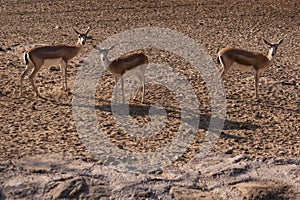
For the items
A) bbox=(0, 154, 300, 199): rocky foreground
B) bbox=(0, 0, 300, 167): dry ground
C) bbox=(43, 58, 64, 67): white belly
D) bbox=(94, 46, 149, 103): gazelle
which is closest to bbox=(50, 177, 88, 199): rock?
bbox=(0, 154, 300, 199): rocky foreground

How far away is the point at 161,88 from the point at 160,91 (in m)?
0.15

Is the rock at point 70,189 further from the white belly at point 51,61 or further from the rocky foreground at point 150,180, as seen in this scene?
the white belly at point 51,61

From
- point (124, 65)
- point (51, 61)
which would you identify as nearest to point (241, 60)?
point (124, 65)

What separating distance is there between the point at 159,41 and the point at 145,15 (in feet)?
10.2

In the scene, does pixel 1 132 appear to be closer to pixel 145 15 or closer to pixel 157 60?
pixel 157 60

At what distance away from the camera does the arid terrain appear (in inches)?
298

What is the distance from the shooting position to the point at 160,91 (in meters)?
9.88

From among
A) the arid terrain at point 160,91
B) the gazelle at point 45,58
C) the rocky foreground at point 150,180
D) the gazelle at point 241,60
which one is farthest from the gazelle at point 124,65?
the rocky foreground at point 150,180

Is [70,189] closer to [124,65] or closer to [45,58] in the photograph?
[124,65]

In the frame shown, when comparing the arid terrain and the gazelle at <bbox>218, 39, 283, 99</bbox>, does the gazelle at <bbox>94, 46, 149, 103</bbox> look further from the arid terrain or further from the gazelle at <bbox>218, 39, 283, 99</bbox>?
the gazelle at <bbox>218, 39, 283, 99</bbox>

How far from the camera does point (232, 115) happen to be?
8.92 m

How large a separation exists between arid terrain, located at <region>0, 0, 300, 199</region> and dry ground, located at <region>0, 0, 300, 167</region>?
0.05ft

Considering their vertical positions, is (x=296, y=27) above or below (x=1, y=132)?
above

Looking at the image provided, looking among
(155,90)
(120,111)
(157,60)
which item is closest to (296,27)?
(157,60)
